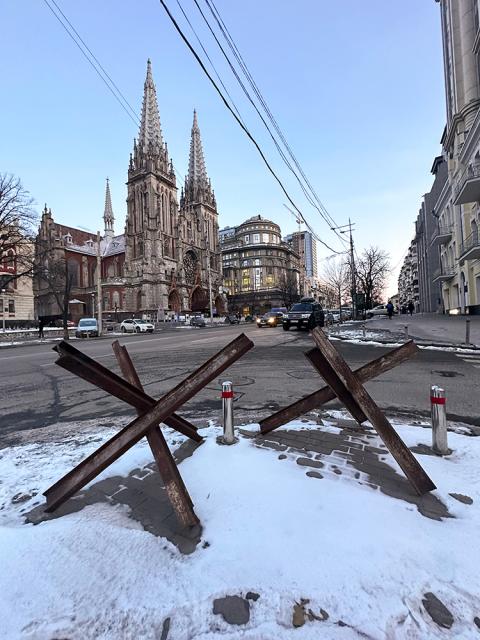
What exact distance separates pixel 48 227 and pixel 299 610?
82.4 metres

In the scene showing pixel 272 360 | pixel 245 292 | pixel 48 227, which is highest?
pixel 48 227

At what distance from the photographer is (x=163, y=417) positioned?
2314 millimetres

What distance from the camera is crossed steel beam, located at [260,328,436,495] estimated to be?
239 cm

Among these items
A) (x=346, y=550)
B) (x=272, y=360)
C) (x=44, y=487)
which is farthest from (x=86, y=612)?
(x=272, y=360)

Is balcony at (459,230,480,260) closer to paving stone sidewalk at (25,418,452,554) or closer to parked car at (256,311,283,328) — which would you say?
parked car at (256,311,283,328)

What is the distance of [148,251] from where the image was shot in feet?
195

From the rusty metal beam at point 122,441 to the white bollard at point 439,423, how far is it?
88.8 inches

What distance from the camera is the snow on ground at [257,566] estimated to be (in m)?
1.40

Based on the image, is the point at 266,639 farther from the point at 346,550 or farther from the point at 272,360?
the point at 272,360

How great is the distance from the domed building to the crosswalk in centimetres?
8978

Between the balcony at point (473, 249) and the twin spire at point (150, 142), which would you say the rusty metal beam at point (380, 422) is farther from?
the twin spire at point (150, 142)

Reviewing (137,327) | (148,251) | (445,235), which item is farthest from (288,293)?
(137,327)

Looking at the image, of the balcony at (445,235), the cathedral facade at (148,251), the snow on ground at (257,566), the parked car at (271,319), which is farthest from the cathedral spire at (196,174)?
the snow on ground at (257,566)

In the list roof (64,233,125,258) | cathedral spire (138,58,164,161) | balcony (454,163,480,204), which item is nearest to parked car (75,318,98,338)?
balcony (454,163,480,204)
